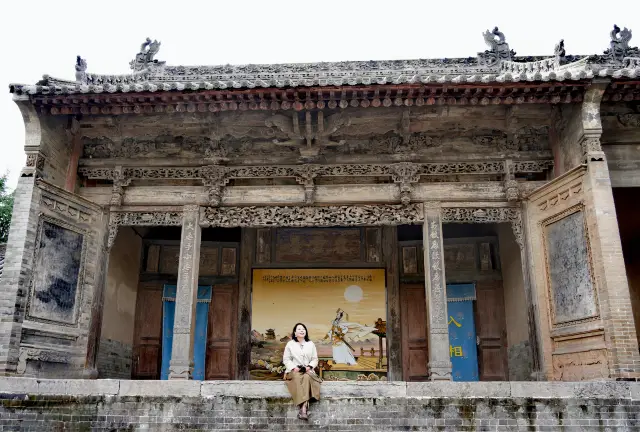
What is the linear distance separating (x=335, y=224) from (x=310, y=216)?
1.53 ft

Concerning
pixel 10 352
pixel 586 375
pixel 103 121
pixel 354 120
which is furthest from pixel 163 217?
pixel 586 375

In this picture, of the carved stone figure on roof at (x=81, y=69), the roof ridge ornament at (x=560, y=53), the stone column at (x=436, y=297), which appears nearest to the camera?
the stone column at (x=436, y=297)

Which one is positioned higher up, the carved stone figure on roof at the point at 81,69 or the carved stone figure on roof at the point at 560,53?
the carved stone figure on roof at the point at 81,69

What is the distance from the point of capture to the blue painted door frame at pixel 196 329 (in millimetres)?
11625

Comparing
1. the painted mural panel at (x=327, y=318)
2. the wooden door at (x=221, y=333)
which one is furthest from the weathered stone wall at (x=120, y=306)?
the painted mural panel at (x=327, y=318)

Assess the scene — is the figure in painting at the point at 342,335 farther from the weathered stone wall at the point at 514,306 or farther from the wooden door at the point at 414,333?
the weathered stone wall at the point at 514,306

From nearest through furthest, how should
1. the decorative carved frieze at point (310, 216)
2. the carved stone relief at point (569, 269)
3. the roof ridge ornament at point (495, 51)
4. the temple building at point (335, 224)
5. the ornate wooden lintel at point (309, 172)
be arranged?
the carved stone relief at point (569, 269)
the temple building at point (335, 224)
the decorative carved frieze at point (310, 216)
the ornate wooden lintel at point (309, 172)
the roof ridge ornament at point (495, 51)

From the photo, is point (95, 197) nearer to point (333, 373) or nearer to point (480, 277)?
point (333, 373)

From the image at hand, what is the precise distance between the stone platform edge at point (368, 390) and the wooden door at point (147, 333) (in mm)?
4477

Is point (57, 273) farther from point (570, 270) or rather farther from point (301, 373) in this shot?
point (570, 270)

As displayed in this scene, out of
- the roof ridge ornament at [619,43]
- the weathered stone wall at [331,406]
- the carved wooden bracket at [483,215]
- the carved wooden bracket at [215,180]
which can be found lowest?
the weathered stone wall at [331,406]

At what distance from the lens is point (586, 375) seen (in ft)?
26.0

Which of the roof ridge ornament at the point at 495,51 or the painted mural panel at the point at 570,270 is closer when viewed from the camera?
the painted mural panel at the point at 570,270

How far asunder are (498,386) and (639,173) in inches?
189
